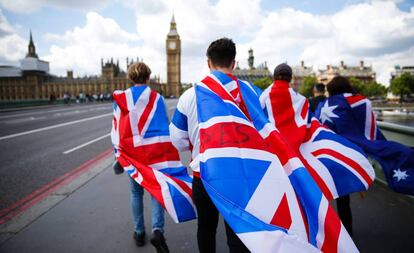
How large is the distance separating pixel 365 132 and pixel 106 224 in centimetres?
356

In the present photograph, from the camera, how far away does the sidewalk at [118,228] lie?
3.18 metres

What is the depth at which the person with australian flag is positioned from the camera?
3230 millimetres

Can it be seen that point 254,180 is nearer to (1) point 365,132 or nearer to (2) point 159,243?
(2) point 159,243

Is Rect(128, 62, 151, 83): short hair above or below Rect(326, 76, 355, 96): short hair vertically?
above

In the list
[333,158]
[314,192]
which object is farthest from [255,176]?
[333,158]

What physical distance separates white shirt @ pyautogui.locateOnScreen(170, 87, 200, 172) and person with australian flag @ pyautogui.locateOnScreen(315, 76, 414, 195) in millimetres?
2229

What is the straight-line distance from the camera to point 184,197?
2898 millimetres

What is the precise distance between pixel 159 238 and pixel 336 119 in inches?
101

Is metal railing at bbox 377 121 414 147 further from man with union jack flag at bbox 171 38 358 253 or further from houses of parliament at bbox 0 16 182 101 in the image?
houses of parliament at bbox 0 16 182 101

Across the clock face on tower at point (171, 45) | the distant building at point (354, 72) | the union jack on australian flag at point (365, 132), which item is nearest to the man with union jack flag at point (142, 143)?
the union jack on australian flag at point (365, 132)

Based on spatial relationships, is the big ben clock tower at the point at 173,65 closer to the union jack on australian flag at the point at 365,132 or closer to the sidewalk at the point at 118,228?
the sidewalk at the point at 118,228

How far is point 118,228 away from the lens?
3.65 meters

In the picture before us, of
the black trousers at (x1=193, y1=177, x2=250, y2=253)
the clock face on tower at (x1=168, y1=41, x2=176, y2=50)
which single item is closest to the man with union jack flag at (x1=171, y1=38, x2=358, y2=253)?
the black trousers at (x1=193, y1=177, x2=250, y2=253)

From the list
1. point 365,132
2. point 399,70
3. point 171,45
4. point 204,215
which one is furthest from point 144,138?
point 399,70
